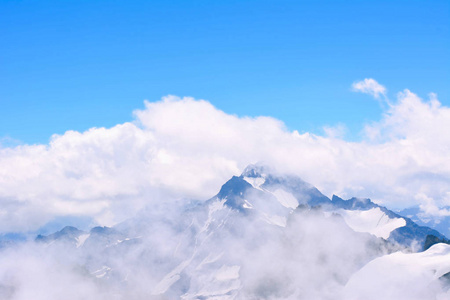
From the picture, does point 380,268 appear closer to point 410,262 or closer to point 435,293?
point 410,262

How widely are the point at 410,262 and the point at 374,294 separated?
17.4m

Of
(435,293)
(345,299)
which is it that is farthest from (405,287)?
(345,299)

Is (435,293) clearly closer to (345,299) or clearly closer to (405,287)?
(405,287)

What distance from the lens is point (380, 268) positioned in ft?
487

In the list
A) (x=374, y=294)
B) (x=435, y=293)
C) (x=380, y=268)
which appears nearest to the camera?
(x=435, y=293)

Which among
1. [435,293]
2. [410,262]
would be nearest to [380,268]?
[410,262]

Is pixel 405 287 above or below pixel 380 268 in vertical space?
below

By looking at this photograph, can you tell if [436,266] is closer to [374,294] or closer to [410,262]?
[410,262]

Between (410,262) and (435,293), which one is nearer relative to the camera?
(435,293)

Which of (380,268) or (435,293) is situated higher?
(380,268)

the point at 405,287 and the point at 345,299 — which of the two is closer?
the point at 405,287

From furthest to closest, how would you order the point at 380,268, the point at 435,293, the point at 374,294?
the point at 380,268, the point at 374,294, the point at 435,293

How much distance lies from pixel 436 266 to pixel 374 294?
65.5 feet

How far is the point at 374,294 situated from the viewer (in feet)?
448
